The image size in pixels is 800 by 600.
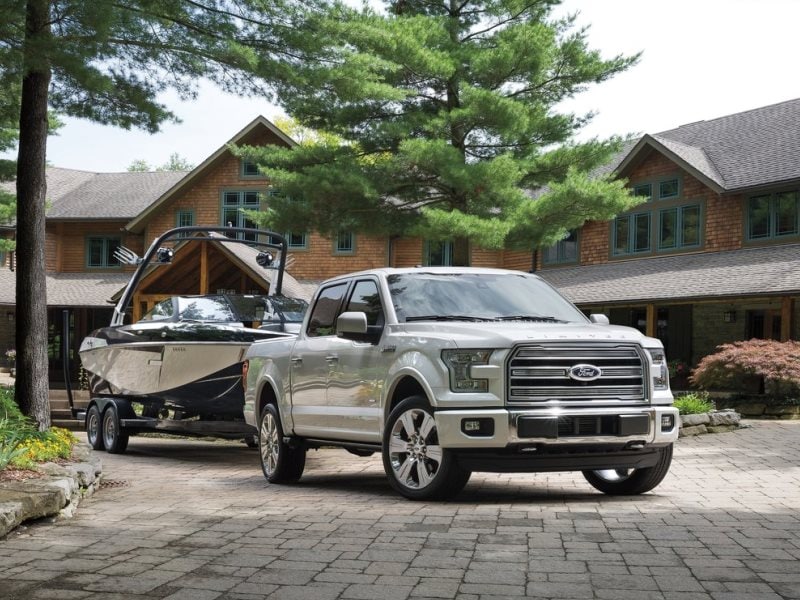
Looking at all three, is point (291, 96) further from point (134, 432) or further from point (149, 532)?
point (149, 532)

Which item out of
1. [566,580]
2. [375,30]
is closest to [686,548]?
[566,580]

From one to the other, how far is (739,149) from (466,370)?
76.7ft

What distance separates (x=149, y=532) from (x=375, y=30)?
1419 centimetres

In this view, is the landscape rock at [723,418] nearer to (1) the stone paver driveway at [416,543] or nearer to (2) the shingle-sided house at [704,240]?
(1) the stone paver driveway at [416,543]

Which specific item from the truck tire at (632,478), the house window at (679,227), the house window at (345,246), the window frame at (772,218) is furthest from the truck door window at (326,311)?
the house window at (345,246)

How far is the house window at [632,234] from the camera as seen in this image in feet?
102

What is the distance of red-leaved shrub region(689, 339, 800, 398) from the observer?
69.7 ft

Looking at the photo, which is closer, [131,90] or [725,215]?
[131,90]

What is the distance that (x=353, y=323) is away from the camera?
9.38 metres

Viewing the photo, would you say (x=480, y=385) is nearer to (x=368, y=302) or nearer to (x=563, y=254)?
(x=368, y=302)

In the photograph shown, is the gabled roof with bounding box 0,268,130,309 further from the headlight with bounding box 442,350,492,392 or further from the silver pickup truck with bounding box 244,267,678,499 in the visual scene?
the headlight with bounding box 442,350,492,392

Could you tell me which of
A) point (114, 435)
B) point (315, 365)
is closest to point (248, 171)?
point (114, 435)

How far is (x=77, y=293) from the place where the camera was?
36344mm

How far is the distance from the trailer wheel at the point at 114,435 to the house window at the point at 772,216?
708 inches
